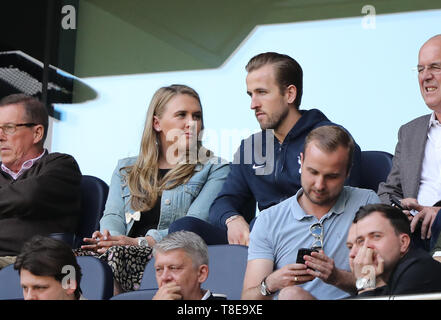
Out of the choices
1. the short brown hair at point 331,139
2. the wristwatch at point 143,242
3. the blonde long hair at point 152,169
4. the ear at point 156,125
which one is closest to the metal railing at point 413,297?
the short brown hair at point 331,139

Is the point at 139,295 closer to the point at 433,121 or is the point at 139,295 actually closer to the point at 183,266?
the point at 183,266

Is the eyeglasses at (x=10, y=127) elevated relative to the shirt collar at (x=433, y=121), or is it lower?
elevated

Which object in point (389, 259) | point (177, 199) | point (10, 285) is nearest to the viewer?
point (389, 259)

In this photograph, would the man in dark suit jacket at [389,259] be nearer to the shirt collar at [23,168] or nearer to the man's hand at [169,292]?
the man's hand at [169,292]

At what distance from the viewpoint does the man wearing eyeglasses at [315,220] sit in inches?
121

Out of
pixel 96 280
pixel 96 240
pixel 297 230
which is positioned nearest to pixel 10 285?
pixel 96 280

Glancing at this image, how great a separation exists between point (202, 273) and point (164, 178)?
1279 millimetres

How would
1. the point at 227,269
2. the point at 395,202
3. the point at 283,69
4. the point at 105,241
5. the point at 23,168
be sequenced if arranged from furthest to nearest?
the point at 23,168 < the point at 283,69 < the point at 105,241 < the point at 395,202 < the point at 227,269

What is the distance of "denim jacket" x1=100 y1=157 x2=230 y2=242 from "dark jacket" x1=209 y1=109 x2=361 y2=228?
96 mm

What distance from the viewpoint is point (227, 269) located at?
3.28 m

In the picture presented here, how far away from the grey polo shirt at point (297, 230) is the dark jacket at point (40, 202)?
1.38m

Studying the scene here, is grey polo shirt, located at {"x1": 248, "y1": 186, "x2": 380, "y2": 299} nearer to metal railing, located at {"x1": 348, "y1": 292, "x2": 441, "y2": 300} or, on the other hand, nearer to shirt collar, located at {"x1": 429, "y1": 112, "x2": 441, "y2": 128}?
metal railing, located at {"x1": 348, "y1": 292, "x2": 441, "y2": 300}

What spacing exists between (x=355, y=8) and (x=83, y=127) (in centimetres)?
183

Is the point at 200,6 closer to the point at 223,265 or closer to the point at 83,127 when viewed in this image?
the point at 83,127
